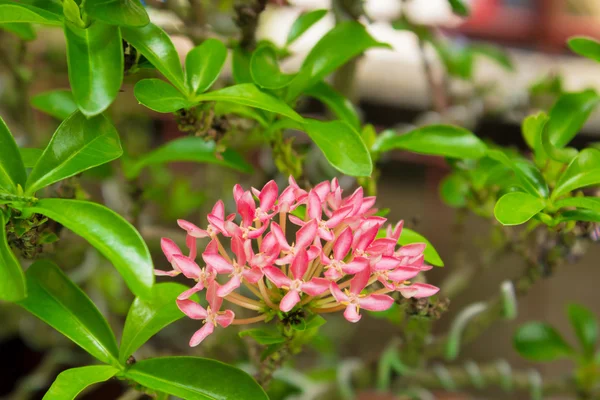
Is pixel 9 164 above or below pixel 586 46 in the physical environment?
below

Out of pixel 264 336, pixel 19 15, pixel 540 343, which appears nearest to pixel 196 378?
pixel 264 336

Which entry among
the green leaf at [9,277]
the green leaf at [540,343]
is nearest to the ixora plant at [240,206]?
the green leaf at [9,277]

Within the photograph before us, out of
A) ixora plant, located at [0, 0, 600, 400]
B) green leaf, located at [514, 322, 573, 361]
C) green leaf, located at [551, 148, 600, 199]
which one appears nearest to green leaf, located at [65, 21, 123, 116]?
ixora plant, located at [0, 0, 600, 400]

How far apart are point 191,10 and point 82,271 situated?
453 mm

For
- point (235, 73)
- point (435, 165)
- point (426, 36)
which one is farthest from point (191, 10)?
point (435, 165)

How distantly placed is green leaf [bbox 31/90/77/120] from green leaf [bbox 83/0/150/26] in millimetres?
221

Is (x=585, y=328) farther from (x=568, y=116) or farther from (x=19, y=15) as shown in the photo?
(x=19, y=15)

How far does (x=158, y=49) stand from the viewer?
0.45m

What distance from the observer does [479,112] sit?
3.50 feet

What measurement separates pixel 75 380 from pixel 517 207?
0.36 meters

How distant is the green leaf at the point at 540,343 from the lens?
0.82 m

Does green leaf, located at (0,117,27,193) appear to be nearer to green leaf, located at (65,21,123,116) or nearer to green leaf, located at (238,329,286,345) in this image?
Result: green leaf, located at (65,21,123,116)

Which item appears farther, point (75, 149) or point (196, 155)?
point (196, 155)

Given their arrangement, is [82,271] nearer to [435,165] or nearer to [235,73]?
[235,73]
